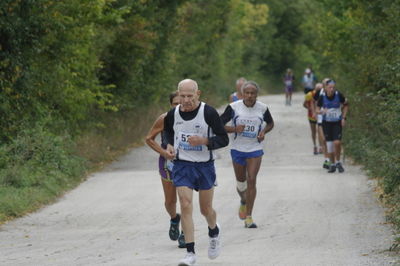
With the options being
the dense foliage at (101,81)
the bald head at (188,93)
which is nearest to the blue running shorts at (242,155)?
the dense foliage at (101,81)

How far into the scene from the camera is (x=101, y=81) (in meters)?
25.8

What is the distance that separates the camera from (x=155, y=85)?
103 ft

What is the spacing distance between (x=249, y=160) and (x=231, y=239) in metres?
1.49

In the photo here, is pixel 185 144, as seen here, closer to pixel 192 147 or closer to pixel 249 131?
pixel 192 147

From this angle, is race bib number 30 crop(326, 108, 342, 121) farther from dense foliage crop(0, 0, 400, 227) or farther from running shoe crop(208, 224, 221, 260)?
running shoe crop(208, 224, 221, 260)

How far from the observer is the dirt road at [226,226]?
10750 mm

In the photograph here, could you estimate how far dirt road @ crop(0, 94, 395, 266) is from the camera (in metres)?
10.8

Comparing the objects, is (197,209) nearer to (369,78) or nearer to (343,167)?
(343,167)

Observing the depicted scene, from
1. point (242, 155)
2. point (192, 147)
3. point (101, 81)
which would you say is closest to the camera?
point (192, 147)

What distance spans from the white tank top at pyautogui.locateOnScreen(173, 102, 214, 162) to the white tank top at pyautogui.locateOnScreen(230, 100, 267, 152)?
10.7 ft

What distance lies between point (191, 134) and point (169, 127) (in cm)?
38

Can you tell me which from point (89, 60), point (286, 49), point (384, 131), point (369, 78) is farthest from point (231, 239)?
point (286, 49)

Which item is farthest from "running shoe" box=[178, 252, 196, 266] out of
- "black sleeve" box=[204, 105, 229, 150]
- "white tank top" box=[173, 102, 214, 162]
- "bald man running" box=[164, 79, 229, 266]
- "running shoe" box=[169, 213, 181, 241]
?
"running shoe" box=[169, 213, 181, 241]

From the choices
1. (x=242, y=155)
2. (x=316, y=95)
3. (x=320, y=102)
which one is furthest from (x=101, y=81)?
(x=242, y=155)
